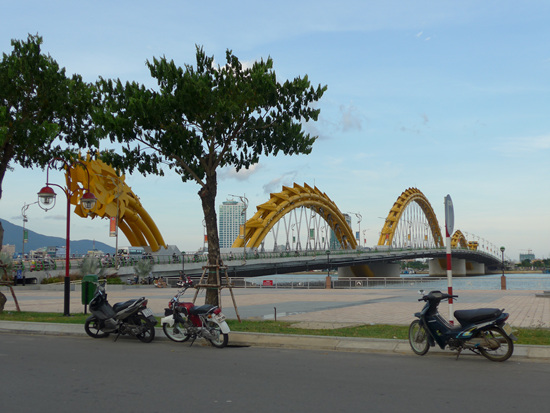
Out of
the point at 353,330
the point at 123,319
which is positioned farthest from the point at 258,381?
the point at 123,319

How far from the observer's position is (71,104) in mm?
19391

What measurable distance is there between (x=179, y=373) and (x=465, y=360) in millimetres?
5200

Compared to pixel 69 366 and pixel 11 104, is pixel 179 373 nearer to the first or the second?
pixel 69 366

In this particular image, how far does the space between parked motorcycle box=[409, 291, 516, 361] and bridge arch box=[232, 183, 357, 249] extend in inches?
2598

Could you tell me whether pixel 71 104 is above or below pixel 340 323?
above

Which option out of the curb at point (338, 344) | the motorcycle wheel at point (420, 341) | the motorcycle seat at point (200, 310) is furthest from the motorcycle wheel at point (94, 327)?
the motorcycle wheel at point (420, 341)

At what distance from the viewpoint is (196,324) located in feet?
41.1

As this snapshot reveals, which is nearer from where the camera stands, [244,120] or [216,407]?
[216,407]

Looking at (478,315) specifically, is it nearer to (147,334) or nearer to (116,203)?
(147,334)

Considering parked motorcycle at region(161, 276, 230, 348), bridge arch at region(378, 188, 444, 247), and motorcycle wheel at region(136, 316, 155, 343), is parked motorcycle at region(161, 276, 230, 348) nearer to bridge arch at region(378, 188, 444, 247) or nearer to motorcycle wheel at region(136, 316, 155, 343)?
motorcycle wheel at region(136, 316, 155, 343)

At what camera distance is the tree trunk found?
53.3 feet

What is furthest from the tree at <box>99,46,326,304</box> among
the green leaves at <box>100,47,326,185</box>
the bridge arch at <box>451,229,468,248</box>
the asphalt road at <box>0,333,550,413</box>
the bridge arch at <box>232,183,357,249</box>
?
the bridge arch at <box>451,229,468,248</box>

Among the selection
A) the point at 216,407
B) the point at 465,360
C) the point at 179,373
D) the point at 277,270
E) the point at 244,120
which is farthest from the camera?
the point at 277,270

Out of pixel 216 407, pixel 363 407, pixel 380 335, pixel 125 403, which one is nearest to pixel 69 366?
pixel 125 403
